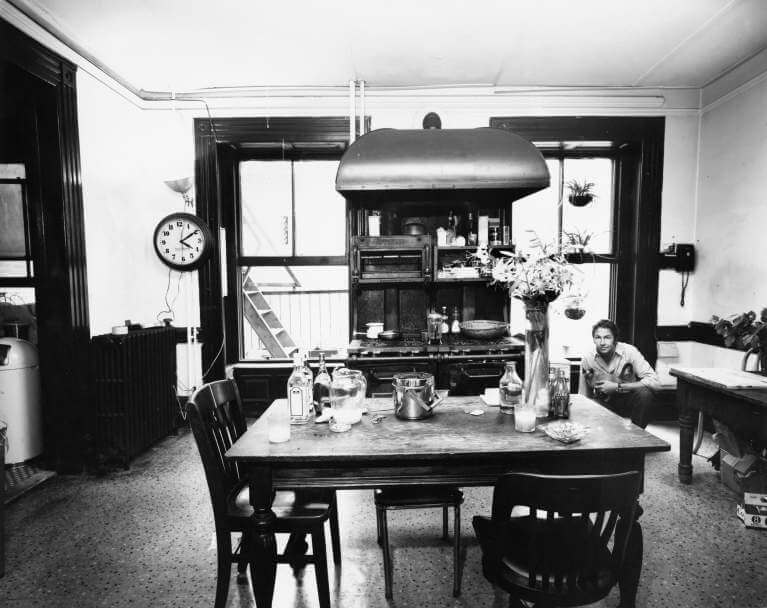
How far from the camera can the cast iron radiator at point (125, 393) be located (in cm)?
344

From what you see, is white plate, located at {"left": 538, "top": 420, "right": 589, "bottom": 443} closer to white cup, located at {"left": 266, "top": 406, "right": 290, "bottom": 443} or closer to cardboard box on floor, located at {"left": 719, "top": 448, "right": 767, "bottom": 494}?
white cup, located at {"left": 266, "top": 406, "right": 290, "bottom": 443}

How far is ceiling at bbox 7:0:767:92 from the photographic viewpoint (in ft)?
10.2

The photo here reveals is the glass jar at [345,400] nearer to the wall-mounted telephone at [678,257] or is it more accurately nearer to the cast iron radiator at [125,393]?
the cast iron radiator at [125,393]

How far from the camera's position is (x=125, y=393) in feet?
11.5

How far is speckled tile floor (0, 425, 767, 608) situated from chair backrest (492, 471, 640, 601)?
68 cm

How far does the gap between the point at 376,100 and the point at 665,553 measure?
4.18 metres

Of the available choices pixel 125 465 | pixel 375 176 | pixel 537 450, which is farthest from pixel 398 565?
pixel 125 465

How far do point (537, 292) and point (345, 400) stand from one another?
3.34 ft

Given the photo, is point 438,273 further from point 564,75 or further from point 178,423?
point 178,423

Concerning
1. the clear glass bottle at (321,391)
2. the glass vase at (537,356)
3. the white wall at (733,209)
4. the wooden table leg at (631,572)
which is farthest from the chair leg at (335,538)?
the white wall at (733,209)

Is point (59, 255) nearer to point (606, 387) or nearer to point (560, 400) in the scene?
point (560, 400)

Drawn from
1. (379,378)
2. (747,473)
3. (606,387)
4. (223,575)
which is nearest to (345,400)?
(223,575)

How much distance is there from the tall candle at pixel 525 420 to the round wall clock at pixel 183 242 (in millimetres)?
3455

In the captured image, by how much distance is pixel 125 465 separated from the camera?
11.5 ft
